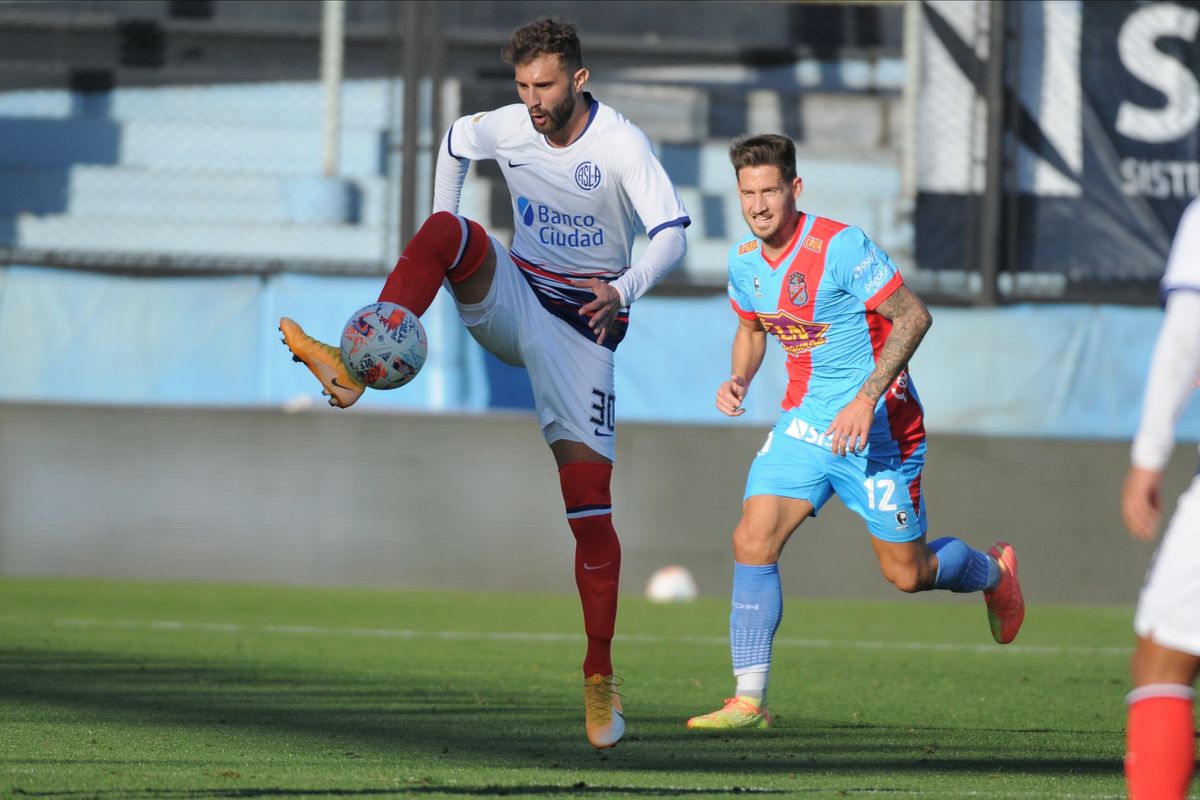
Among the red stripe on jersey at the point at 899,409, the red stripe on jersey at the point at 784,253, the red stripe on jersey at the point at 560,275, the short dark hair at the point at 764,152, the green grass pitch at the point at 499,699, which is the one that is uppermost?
the short dark hair at the point at 764,152

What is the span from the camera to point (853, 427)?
5789 millimetres

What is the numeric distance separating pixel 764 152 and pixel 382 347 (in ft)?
5.47

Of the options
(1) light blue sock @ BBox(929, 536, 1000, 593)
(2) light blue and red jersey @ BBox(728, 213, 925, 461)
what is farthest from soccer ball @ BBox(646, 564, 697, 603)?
(2) light blue and red jersey @ BBox(728, 213, 925, 461)

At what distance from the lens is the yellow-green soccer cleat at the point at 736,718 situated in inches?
233

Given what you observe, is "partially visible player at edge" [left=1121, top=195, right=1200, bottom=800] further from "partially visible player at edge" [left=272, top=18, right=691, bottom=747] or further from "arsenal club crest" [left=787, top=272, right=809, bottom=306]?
"arsenal club crest" [left=787, top=272, right=809, bottom=306]

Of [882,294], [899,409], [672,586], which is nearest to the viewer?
[882,294]

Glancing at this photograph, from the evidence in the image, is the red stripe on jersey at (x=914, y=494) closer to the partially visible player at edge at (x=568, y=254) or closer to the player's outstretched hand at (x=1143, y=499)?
the partially visible player at edge at (x=568, y=254)

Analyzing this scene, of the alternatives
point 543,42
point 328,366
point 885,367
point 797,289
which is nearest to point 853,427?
point 885,367

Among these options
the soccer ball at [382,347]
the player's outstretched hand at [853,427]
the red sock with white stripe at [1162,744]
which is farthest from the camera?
the player's outstretched hand at [853,427]

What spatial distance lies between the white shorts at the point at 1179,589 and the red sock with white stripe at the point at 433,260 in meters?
2.61

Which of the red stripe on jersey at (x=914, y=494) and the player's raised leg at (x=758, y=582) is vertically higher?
the red stripe on jersey at (x=914, y=494)

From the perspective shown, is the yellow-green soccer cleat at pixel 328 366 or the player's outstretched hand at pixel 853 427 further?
the player's outstretched hand at pixel 853 427

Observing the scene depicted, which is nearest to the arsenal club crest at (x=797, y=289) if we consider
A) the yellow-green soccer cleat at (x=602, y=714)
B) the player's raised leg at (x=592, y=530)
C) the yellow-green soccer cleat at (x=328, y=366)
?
the player's raised leg at (x=592, y=530)

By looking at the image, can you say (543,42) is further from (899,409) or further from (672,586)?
(672,586)
